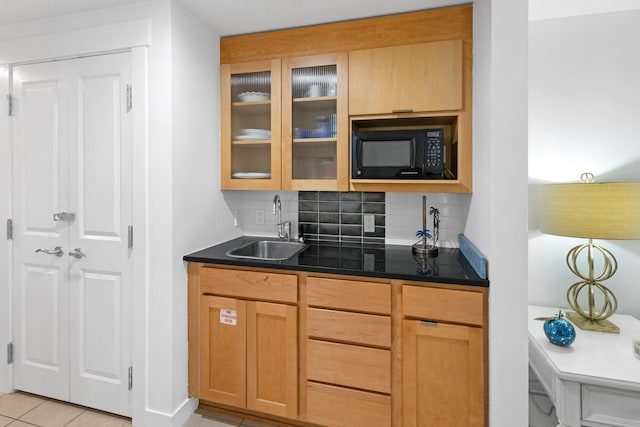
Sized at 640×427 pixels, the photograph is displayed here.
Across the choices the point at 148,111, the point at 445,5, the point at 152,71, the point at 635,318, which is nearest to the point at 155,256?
the point at 148,111

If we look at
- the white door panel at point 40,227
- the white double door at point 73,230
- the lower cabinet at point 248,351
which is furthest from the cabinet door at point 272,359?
the white door panel at point 40,227

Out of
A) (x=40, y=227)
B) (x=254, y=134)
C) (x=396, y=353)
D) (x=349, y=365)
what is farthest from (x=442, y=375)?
(x=40, y=227)

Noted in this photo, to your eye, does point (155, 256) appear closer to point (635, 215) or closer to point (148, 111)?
point (148, 111)

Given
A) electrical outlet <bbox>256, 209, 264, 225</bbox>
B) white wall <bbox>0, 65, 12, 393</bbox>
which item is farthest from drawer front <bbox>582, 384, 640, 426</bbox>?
white wall <bbox>0, 65, 12, 393</bbox>

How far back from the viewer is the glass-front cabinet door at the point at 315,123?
2.07 metres

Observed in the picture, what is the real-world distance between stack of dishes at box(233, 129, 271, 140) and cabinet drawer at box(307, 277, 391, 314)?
104cm

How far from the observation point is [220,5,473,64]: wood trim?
1.89 metres

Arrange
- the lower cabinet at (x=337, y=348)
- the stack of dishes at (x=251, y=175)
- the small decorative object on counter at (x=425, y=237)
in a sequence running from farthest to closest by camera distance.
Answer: the stack of dishes at (x=251, y=175)
the small decorative object on counter at (x=425, y=237)
the lower cabinet at (x=337, y=348)

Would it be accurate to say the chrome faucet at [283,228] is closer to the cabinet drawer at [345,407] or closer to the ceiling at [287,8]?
the cabinet drawer at [345,407]

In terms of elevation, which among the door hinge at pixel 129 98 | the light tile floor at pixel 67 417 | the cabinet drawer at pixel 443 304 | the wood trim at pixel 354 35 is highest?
the wood trim at pixel 354 35

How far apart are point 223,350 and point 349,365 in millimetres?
753

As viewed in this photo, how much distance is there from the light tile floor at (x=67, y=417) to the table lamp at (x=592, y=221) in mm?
1904

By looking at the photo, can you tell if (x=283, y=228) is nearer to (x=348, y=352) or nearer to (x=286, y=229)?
(x=286, y=229)

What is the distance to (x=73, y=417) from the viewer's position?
2006 mm
